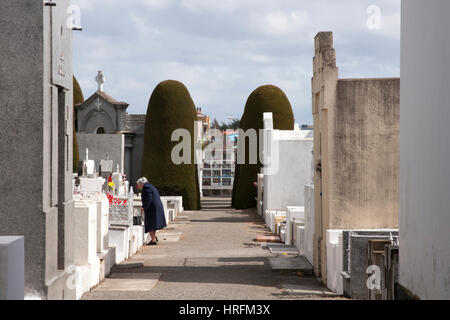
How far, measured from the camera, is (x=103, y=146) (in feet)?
108

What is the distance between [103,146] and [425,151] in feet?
91.5

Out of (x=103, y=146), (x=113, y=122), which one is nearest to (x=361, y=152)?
(x=103, y=146)

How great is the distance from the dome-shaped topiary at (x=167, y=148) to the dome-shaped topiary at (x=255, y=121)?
2.09 metres

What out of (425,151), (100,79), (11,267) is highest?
(100,79)

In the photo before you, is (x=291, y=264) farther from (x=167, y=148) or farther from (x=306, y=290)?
(x=167, y=148)

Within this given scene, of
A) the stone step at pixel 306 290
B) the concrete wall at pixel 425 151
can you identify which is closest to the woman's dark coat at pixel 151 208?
the stone step at pixel 306 290

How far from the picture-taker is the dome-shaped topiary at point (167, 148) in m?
31.8

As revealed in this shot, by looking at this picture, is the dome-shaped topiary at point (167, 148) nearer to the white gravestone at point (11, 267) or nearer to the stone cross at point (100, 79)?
the stone cross at point (100, 79)

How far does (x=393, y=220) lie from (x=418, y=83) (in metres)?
4.26

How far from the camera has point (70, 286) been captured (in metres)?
7.99

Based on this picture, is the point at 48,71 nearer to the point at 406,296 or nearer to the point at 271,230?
the point at 406,296

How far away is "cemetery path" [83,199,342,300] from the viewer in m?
9.15

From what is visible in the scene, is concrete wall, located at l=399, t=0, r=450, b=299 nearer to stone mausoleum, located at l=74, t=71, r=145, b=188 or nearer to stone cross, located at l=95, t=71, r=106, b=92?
stone mausoleum, located at l=74, t=71, r=145, b=188
